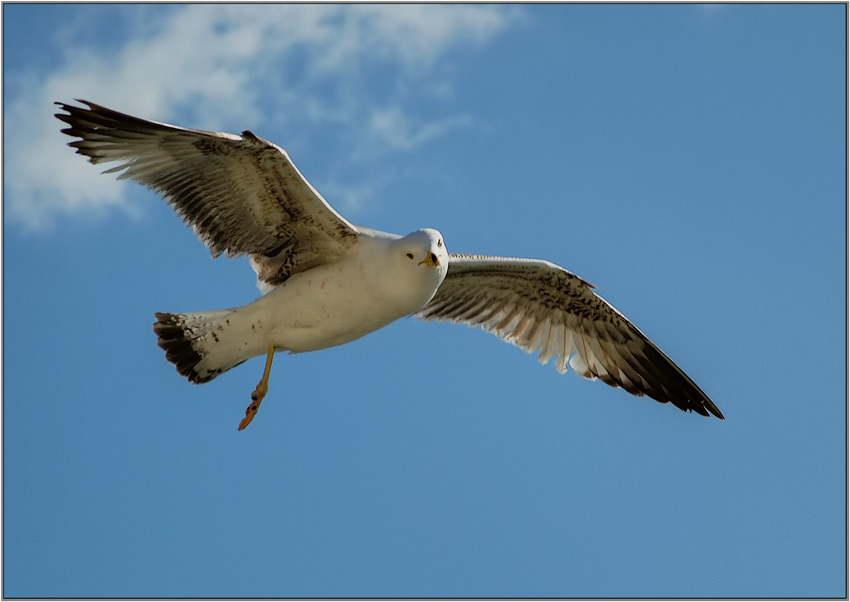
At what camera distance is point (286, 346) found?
33.6ft

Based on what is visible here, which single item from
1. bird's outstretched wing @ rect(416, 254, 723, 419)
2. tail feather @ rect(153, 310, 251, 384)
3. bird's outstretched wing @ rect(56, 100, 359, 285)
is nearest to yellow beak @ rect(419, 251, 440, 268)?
bird's outstretched wing @ rect(56, 100, 359, 285)

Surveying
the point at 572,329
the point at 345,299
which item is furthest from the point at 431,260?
the point at 572,329

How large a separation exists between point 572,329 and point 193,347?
3435 millimetres

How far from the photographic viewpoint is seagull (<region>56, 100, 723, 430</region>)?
9.62 metres

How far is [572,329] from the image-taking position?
1203cm

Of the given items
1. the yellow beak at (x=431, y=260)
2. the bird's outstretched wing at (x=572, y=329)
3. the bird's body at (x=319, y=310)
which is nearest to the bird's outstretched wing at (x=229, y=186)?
the bird's body at (x=319, y=310)

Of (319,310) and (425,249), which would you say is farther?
(319,310)

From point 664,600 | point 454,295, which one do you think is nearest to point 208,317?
point 454,295

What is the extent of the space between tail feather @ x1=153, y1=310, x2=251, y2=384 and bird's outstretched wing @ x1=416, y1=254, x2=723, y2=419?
2.00 meters

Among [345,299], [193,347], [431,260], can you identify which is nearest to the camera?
[431,260]

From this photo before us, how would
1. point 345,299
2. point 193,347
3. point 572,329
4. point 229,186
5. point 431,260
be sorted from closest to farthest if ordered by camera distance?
point 431,260
point 345,299
point 229,186
point 193,347
point 572,329

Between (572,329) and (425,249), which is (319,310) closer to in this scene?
(425,249)

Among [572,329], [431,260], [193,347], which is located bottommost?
[193,347]

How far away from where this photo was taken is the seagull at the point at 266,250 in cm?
962
